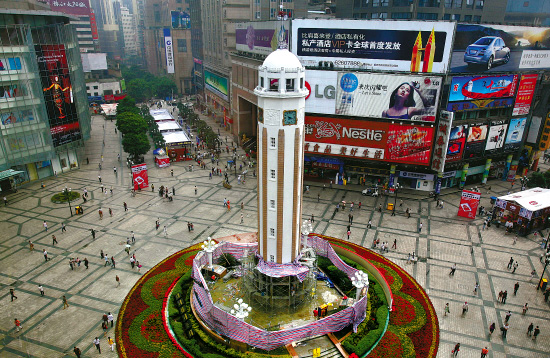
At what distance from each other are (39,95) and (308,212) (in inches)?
2077

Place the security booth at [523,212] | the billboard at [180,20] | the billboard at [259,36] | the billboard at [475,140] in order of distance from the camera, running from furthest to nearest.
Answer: the billboard at [180,20], the billboard at [259,36], the billboard at [475,140], the security booth at [523,212]

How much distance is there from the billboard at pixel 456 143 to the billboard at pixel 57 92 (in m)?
72.0

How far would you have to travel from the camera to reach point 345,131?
6425cm

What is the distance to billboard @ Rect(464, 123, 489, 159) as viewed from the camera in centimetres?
6354

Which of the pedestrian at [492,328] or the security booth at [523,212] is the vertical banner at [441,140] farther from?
the pedestrian at [492,328]

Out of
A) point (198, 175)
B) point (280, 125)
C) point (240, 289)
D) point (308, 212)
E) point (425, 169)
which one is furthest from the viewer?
point (198, 175)

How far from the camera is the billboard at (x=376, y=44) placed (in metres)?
56.3

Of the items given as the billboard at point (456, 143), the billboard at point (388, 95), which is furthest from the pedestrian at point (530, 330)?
the billboard at point (388, 95)

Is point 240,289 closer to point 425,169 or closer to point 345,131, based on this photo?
point 345,131

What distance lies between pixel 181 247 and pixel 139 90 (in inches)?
4331

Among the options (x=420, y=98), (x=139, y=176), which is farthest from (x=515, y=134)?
(x=139, y=176)

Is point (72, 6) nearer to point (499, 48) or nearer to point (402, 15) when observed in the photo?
point (402, 15)

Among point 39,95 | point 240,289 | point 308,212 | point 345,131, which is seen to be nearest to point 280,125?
point 240,289

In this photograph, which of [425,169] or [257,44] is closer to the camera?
[425,169]
